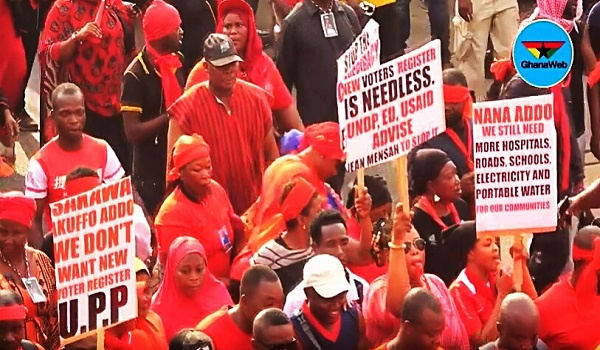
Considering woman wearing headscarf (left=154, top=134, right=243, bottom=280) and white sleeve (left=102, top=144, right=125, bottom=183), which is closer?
woman wearing headscarf (left=154, top=134, right=243, bottom=280)

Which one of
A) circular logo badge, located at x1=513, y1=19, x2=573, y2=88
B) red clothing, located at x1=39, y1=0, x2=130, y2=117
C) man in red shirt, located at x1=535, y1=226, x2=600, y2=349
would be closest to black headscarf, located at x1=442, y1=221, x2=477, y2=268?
man in red shirt, located at x1=535, y1=226, x2=600, y2=349

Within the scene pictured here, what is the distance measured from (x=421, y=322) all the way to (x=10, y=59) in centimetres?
513

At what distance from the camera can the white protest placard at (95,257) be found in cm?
1169

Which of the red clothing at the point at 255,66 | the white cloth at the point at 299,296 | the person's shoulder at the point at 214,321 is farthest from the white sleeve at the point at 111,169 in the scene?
→ the person's shoulder at the point at 214,321

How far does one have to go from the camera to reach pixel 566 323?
42.8 feet

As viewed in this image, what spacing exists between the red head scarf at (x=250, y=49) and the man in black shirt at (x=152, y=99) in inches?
12.5

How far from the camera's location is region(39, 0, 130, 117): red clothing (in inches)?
622

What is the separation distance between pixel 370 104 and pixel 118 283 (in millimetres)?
1808

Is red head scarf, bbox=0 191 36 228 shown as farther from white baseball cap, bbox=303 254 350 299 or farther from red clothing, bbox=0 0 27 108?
red clothing, bbox=0 0 27 108

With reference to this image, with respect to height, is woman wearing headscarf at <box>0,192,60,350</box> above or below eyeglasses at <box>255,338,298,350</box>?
above

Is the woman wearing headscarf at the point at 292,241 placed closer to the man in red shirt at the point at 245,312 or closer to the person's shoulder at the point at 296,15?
the man in red shirt at the point at 245,312

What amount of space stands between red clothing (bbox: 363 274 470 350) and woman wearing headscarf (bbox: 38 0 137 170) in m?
3.65

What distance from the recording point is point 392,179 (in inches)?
680

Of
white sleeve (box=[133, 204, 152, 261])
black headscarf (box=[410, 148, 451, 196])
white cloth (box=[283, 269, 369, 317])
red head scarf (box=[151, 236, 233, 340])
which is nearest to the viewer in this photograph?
white cloth (box=[283, 269, 369, 317])
